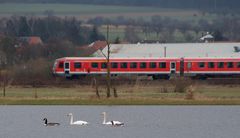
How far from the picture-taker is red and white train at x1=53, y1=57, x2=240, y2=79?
232 feet

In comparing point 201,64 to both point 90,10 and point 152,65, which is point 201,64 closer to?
point 152,65

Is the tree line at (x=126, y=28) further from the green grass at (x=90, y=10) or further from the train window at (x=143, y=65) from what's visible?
the train window at (x=143, y=65)

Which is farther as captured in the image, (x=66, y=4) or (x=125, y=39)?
(x=66, y=4)

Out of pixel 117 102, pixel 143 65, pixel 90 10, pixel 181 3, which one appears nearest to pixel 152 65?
pixel 143 65

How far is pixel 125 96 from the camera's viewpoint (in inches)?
2042

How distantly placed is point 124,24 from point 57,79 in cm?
8010
